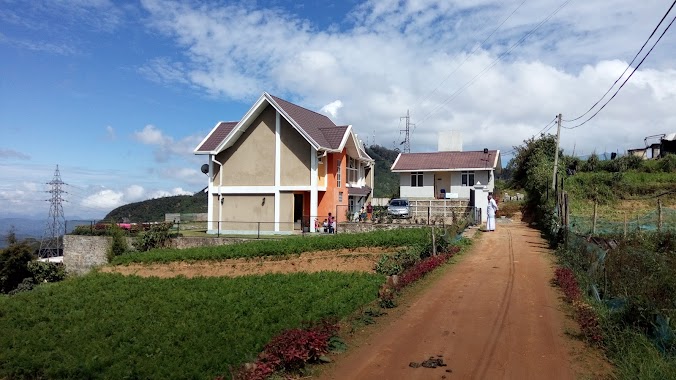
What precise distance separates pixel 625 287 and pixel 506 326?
8.43ft

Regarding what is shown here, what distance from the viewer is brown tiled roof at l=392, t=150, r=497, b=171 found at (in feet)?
133

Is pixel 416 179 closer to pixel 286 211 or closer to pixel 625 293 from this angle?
pixel 286 211

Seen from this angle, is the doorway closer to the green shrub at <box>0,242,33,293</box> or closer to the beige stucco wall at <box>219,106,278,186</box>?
the beige stucco wall at <box>219,106,278,186</box>

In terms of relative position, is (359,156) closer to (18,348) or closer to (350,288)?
(350,288)

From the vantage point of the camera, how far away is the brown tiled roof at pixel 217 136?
108 ft

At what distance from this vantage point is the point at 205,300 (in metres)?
13.0

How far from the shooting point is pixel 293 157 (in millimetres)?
30719

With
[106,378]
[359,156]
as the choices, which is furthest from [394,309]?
[359,156]

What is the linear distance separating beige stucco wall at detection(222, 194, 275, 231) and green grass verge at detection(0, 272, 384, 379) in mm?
14147

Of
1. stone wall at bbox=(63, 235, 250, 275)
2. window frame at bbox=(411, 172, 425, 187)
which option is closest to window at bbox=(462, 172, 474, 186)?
window frame at bbox=(411, 172, 425, 187)

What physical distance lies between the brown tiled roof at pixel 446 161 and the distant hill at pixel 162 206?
37.2 meters

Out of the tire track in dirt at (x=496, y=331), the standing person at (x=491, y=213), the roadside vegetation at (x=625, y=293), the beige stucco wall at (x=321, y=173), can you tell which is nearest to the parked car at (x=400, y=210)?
the beige stucco wall at (x=321, y=173)

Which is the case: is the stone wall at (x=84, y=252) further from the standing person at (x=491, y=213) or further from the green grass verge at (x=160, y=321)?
the standing person at (x=491, y=213)

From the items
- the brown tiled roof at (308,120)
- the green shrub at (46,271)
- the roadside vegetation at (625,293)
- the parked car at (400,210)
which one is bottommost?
the green shrub at (46,271)
